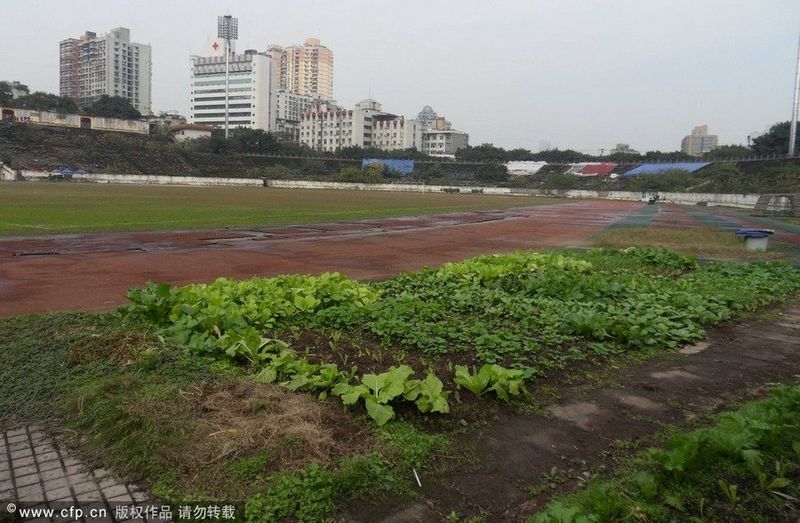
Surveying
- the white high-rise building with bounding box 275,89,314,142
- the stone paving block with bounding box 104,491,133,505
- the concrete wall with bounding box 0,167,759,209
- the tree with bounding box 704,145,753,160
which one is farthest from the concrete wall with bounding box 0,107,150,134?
the stone paving block with bounding box 104,491,133,505

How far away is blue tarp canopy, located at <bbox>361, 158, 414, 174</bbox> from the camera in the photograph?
114787 millimetres

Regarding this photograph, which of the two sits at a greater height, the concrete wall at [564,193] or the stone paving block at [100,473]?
the concrete wall at [564,193]

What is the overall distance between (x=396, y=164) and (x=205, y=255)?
106479 mm

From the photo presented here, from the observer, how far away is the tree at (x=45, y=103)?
111 m

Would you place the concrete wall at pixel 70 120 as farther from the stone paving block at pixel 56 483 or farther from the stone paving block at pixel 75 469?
the stone paving block at pixel 56 483

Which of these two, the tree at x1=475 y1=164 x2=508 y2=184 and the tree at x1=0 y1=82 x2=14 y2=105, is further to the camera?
the tree at x1=475 y1=164 x2=508 y2=184

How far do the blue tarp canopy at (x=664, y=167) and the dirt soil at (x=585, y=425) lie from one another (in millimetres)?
93754

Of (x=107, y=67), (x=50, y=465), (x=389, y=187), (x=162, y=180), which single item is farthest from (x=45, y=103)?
(x=50, y=465)

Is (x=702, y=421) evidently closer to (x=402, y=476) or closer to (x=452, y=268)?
(x=402, y=476)

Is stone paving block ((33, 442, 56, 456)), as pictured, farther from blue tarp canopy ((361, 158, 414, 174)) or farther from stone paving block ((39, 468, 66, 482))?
blue tarp canopy ((361, 158, 414, 174))

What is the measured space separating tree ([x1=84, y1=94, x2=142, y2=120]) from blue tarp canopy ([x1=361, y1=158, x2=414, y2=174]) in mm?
49431

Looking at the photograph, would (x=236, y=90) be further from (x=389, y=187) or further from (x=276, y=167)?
(x=389, y=187)

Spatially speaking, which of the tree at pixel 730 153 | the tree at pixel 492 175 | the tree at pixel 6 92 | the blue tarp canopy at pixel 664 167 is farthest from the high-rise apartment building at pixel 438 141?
the tree at pixel 6 92

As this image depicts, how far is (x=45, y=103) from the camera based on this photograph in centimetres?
11319
